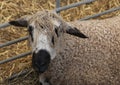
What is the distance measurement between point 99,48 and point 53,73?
0.59 meters

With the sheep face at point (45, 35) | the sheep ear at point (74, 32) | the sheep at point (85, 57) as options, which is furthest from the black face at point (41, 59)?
the sheep ear at point (74, 32)

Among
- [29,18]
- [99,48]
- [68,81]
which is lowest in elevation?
[68,81]

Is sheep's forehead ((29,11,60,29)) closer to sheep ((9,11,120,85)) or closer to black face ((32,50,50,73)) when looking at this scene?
sheep ((9,11,120,85))

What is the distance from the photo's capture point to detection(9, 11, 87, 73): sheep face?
361cm

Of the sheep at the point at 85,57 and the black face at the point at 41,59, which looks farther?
the sheep at the point at 85,57

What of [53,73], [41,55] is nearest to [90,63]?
[53,73]

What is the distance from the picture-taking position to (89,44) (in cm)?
422

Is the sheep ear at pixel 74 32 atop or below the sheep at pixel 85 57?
atop

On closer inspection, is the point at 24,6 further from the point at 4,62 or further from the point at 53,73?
the point at 53,73

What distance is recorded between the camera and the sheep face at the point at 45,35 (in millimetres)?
3613

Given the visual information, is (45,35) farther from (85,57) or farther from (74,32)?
(85,57)

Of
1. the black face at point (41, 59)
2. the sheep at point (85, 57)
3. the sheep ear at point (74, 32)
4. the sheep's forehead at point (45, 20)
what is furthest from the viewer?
the sheep at point (85, 57)

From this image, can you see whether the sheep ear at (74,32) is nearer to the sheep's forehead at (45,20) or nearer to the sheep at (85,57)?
the sheep at (85,57)

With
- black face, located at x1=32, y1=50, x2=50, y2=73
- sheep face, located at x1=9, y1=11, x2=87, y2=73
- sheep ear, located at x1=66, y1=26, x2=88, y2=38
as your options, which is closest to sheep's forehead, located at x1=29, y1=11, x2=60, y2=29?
sheep face, located at x1=9, y1=11, x2=87, y2=73
